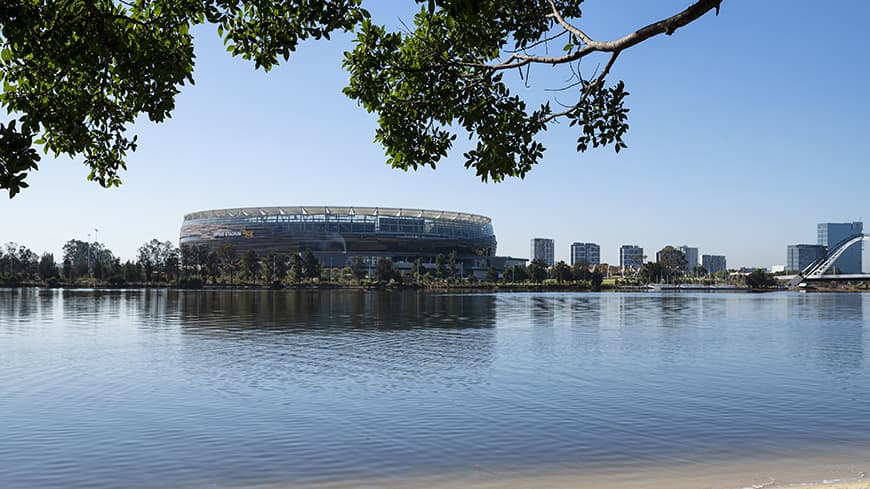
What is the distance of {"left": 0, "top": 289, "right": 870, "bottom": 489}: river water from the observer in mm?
13125

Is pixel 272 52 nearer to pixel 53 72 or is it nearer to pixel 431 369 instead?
pixel 53 72

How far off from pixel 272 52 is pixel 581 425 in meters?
11.4

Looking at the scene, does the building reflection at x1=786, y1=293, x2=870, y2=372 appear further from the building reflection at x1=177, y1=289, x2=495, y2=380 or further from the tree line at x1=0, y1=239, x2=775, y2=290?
the tree line at x1=0, y1=239, x2=775, y2=290

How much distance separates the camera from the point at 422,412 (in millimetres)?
18688

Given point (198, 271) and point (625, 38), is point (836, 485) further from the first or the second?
point (198, 271)

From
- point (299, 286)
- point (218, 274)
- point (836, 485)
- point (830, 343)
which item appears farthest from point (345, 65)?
point (218, 274)

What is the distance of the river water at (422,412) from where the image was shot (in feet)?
43.1

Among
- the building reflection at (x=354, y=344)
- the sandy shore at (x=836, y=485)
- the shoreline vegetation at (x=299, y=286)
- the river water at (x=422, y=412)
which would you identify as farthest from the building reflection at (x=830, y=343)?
the shoreline vegetation at (x=299, y=286)

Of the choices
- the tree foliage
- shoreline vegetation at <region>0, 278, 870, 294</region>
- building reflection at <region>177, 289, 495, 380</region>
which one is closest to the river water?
building reflection at <region>177, 289, 495, 380</region>

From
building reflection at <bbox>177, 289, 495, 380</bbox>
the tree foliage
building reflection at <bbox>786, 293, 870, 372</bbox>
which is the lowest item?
building reflection at <bbox>786, 293, 870, 372</bbox>

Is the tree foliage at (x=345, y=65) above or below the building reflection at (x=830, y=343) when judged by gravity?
above

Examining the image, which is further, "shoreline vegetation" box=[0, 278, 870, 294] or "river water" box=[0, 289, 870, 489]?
"shoreline vegetation" box=[0, 278, 870, 294]

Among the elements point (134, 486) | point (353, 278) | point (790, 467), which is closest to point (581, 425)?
point (790, 467)

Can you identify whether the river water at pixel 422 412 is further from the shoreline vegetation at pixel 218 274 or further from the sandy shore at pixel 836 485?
the shoreline vegetation at pixel 218 274
